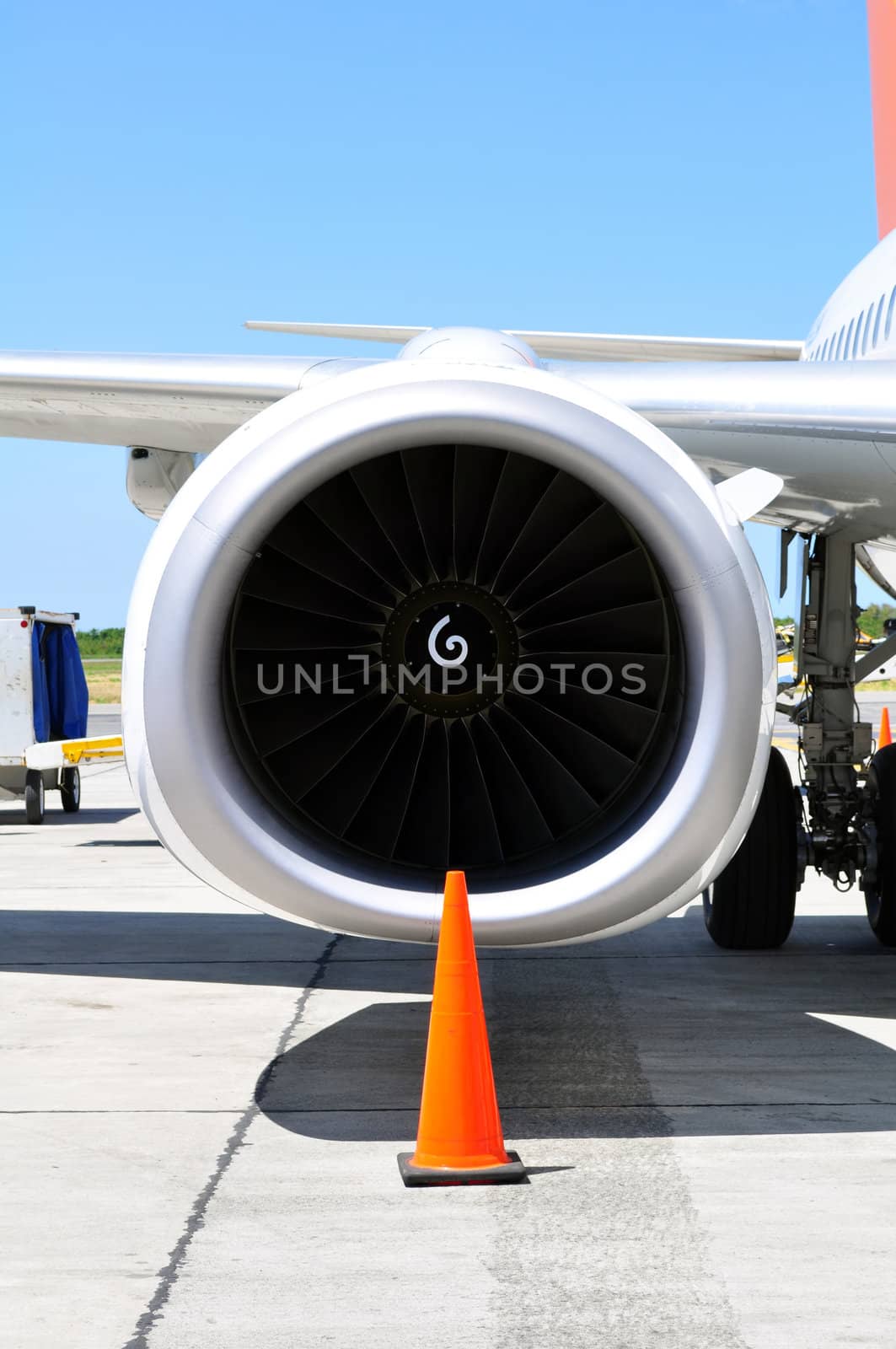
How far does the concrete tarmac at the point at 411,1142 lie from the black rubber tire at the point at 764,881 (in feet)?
0.54

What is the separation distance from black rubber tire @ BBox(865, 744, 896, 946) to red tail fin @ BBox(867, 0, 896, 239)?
6.08 meters

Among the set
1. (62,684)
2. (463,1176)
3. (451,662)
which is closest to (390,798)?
(451,662)

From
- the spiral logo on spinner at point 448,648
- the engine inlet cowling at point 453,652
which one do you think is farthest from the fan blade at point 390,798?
the spiral logo on spinner at point 448,648

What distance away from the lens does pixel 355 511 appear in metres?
4.79

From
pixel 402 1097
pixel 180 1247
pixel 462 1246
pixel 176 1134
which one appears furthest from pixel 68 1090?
pixel 462 1246

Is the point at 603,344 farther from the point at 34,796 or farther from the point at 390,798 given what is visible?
the point at 34,796

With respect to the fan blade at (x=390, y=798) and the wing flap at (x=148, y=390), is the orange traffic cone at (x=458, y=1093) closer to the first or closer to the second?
the fan blade at (x=390, y=798)

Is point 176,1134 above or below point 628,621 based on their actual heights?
below

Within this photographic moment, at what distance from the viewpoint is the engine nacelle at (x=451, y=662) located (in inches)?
162

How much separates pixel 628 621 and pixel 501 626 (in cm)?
38

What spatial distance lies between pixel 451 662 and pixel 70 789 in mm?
11507

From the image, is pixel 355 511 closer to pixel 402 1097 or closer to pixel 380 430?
pixel 380 430

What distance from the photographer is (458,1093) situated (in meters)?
4.07

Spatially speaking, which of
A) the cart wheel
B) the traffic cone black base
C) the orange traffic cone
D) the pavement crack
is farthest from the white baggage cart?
the traffic cone black base
